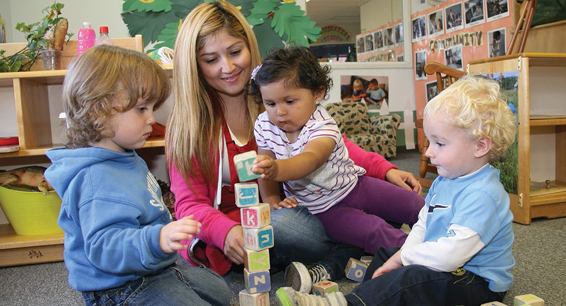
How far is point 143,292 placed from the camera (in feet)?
3.35

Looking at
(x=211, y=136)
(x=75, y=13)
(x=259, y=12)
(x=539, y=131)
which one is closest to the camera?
(x=211, y=136)

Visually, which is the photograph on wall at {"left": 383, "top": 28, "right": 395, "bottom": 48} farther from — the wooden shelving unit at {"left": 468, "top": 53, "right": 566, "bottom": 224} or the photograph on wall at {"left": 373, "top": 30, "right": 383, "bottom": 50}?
the wooden shelving unit at {"left": 468, "top": 53, "right": 566, "bottom": 224}

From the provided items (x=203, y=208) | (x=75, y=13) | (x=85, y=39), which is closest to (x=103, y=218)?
(x=203, y=208)

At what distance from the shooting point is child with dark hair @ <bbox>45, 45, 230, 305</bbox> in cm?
90

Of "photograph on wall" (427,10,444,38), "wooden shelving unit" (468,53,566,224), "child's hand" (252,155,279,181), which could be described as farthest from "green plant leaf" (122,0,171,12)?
"photograph on wall" (427,10,444,38)

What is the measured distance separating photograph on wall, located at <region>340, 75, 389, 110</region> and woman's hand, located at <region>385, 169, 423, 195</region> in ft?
9.27

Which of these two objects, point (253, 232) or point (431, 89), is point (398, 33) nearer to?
point (431, 89)

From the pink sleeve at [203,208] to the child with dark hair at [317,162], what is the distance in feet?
0.63

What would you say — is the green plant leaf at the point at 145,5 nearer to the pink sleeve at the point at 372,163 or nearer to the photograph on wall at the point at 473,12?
the pink sleeve at the point at 372,163

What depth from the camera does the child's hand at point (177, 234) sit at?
0.85 meters

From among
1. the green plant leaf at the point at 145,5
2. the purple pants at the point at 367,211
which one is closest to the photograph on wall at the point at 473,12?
the green plant leaf at the point at 145,5

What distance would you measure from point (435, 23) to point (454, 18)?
245 millimetres

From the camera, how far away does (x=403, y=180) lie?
1.68 m

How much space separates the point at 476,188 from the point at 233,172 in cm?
86
